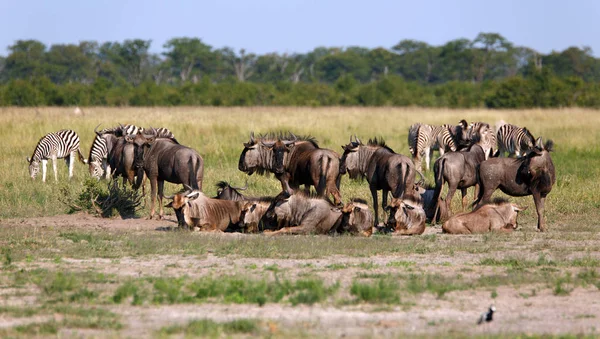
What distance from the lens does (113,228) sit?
1238 centimetres

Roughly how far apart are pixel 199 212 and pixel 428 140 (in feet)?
36.7

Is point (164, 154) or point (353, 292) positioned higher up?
point (164, 154)

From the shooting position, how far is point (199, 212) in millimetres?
11867

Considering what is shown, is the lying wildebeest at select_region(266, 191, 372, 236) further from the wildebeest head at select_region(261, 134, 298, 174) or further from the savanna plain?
the wildebeest head at select_region(261, 134, 298, 174)

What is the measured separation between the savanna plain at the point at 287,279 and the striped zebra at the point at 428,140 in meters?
6.49

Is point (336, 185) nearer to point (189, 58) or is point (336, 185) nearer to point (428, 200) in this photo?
point (428, 200)

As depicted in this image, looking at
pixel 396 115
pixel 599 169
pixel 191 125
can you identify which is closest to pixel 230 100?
pixel 396 115

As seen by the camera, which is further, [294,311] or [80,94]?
[80,94]

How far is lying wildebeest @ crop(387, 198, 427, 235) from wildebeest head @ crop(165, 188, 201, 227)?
8.49 ft

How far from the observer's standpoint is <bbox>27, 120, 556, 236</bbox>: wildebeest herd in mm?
11812

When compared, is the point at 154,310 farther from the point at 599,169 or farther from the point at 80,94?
the point at 80,94

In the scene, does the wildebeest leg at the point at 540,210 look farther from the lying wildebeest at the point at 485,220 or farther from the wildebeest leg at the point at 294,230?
the wildebeest leg at the point at 294,230

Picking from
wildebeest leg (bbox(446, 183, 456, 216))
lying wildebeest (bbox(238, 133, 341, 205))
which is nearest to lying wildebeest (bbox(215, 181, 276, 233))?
lying wildebeest (bbox(238, 133, 341, 205))

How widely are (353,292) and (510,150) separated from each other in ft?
50.3
